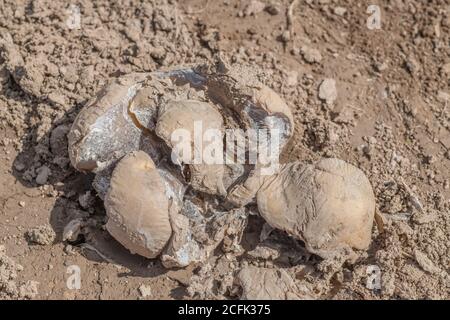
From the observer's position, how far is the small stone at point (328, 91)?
354cm

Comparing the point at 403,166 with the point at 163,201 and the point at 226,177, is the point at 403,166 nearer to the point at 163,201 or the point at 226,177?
the point at 226,177

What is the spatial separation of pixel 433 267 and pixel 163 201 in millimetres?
1363

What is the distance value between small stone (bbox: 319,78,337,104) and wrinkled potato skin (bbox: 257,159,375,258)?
625mm

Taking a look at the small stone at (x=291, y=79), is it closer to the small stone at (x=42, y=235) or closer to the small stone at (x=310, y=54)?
the small stone at (x=310, y=54)

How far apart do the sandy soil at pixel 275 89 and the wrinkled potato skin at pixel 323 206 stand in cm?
15

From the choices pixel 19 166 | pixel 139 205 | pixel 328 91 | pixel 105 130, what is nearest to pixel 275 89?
pixel 328 91

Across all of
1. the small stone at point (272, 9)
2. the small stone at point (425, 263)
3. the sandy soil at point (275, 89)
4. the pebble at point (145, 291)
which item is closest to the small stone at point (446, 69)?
the sandy soil at point (275, 89)

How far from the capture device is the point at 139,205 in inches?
111

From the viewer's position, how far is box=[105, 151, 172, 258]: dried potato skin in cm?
284

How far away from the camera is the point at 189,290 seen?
9.75 ft

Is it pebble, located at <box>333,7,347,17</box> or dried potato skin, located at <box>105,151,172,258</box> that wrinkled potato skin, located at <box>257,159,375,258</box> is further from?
pebble, located at <box>333,7,347,17</box>

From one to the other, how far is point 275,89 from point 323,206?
0.88 meters

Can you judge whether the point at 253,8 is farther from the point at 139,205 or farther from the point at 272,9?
the point at 139,205

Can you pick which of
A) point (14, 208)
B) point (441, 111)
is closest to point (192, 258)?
point (14, 208)
